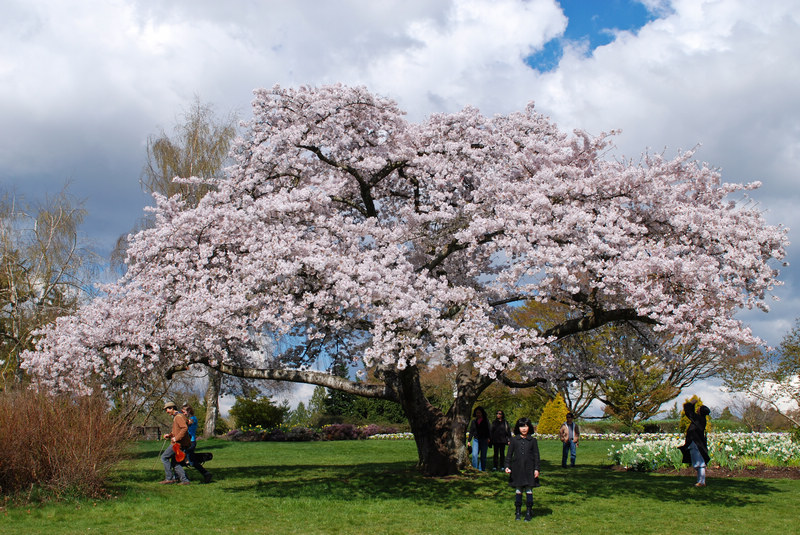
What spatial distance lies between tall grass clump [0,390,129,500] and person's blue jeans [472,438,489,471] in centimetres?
799

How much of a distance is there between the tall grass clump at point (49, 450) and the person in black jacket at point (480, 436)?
7992 mm

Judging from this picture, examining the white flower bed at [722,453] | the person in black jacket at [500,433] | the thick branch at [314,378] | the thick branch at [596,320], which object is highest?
the thick branch at [596,320]

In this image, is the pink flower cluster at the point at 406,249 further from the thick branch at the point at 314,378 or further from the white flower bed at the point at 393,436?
the white flower bed at the point at 393,436

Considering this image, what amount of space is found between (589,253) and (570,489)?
4986mm

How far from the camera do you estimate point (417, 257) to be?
14.9 m

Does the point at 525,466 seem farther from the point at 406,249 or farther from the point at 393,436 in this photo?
the point at 393,436

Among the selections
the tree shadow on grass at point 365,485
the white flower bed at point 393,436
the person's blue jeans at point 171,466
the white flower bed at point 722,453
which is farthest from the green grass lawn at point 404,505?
the white flower bed at point 393,436

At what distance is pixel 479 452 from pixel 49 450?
9383 millimetres

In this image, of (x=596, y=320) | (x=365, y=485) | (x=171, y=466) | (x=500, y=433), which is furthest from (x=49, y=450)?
(x=596, y=320)

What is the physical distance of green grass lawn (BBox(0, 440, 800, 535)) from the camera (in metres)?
8.68

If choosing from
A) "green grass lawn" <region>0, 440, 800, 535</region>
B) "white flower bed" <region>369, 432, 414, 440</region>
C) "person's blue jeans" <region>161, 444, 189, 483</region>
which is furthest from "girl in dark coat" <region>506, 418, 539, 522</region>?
"white flower bed" <region>369, 432, 414, 440</region>

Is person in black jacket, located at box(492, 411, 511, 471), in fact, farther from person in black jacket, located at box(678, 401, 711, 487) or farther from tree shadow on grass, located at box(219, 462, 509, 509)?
person in black jacket, located at box(678, 401, 711, 487)

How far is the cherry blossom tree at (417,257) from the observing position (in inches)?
430

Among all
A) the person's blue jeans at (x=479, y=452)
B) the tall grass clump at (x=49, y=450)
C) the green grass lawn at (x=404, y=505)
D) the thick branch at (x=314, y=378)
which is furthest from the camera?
the person's blue jeans at (x=479, y=452)
